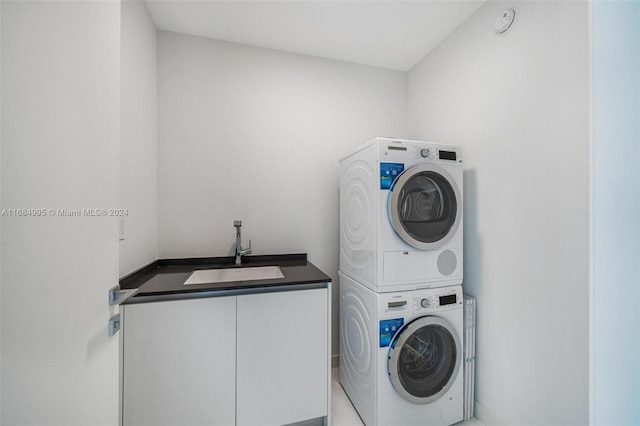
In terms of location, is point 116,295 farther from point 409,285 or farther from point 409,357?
point 409,357

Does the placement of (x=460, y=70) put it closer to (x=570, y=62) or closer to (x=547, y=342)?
(x=570, y=62)

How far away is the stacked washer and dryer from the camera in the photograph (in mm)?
1499

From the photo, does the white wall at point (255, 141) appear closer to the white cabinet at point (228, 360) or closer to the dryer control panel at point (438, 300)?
the white cabinet at point (228, 360)

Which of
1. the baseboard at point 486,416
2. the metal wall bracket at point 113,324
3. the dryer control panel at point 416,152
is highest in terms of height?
the dryer control panel at point 416,152

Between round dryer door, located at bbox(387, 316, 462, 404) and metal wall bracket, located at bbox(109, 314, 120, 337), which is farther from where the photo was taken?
round dryer door, located at bbox(387, 316, 462, 404)

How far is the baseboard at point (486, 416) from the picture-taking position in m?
1.55

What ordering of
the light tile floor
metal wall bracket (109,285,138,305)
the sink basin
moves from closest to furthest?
1. metal wall bracket (109,285,138,305)
2. the light tile floor
3. the sink basin

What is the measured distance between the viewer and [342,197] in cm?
202

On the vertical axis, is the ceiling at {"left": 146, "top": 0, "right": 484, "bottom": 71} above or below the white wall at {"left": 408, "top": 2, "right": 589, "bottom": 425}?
above

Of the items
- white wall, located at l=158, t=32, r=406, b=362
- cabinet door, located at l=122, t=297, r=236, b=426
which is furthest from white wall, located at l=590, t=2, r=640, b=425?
cabinet door, located at l=122, t=297, r=236, b=426

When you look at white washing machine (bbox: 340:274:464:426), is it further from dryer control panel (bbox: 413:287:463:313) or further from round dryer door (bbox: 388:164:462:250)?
round dryer door (bbox: 388:164:462:250)

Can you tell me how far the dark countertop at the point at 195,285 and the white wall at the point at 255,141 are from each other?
0.30 feet

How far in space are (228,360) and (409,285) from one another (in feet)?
3.67

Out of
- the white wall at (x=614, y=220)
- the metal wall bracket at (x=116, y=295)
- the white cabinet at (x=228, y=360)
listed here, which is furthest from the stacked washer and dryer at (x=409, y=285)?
the metal wall bracket at (x=116, y=295)
